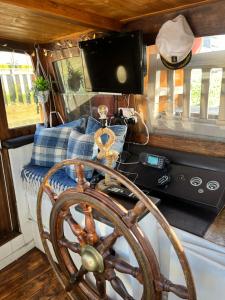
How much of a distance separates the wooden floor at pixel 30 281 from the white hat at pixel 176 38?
1.76 metres

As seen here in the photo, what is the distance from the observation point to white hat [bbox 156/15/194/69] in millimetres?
1345

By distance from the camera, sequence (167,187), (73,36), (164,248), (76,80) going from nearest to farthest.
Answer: (164,248)
(167,187)
(73,36)
(76,80)

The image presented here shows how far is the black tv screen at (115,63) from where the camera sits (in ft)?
4.83

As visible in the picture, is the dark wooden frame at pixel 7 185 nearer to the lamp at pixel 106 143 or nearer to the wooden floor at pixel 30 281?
the wooden floor at pixel 30 281

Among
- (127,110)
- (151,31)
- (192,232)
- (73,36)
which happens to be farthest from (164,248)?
(73,36)


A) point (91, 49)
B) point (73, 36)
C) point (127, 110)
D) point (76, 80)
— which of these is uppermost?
point (73, 36)

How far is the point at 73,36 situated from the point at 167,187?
1.41m

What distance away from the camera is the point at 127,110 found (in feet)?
5.96

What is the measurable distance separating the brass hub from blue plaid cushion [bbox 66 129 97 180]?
707 mm

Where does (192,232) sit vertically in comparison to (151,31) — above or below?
below

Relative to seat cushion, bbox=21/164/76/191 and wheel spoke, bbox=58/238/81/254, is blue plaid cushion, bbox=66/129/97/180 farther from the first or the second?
wheel spoke, bbox=58/238/81/254

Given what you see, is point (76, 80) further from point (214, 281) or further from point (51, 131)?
point (214, 281)

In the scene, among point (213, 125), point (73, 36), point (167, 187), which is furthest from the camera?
point (73, 36)

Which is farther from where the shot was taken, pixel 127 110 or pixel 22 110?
pixel 22 110
